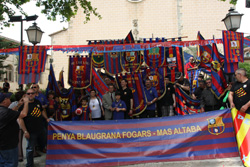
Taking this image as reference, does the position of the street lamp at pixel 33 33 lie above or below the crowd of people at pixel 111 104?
above

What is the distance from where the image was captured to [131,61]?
10.1 metres

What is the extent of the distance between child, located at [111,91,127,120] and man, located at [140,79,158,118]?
0.96 meters

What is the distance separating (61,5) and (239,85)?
8.56 metres

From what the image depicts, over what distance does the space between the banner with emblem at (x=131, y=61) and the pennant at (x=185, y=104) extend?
2.33 m

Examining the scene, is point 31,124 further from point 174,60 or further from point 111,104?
point 174,60

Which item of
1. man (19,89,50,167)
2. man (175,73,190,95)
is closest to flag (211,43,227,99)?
man (175,73,190,95)

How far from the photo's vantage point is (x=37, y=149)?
718cm

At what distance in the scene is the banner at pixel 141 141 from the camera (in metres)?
Result: 5.80

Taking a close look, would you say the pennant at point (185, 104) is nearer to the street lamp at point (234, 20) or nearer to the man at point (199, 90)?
the man at point (199, 90)

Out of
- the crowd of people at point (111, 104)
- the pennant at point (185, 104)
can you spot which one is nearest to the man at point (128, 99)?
the crowd of people at point (111, 104)

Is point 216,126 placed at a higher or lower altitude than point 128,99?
lower

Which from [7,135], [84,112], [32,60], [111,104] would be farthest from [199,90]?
[7,135]

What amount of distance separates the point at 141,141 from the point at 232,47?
14.7 ft

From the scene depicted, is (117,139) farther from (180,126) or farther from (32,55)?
(32,55)
